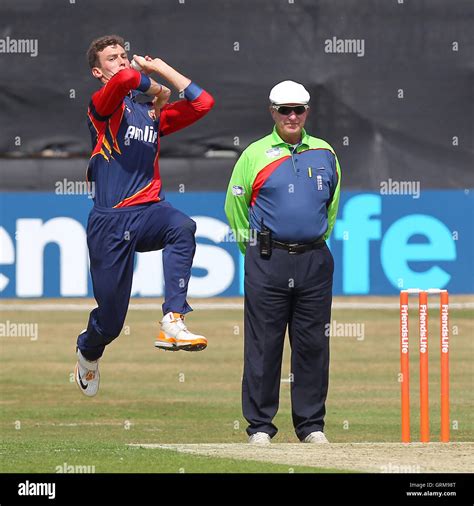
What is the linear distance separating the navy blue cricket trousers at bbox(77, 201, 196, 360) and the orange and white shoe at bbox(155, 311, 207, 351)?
0.13 metres

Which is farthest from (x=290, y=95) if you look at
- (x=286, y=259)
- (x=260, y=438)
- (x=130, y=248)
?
(x=260, y=438)

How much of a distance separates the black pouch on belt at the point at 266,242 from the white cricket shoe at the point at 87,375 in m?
1.46

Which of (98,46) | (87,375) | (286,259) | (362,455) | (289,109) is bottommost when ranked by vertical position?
(362,455)

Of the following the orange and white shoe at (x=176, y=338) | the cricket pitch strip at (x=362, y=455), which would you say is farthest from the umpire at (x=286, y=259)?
the orange and white shoe at (x=176, y=338)

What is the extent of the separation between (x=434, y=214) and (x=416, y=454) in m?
12.0

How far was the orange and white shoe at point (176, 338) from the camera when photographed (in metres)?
9.20

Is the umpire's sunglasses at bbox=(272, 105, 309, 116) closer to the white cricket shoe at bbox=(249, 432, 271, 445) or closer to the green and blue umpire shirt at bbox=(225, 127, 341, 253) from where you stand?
the green and blue umpire shirt at bbox=(225, 127, 341, 253)

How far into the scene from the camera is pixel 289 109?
1053 cm

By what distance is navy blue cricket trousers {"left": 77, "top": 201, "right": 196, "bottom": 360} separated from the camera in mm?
9609

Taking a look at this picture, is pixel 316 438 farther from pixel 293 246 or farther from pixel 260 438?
pixel 293 246

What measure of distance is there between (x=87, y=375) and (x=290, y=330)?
1.49 m

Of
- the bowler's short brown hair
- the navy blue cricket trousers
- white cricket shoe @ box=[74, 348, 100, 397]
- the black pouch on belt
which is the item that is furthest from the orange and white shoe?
the bowler's short brown hair

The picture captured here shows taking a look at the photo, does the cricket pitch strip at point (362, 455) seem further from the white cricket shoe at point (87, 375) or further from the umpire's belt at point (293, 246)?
the umpire's belt at point (293, 246)

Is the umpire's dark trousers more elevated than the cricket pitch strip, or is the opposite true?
the umpire's dark trousers
